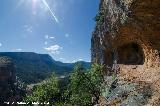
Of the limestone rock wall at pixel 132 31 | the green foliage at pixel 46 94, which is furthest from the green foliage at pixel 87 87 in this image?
the green foliage at pixel 46 94

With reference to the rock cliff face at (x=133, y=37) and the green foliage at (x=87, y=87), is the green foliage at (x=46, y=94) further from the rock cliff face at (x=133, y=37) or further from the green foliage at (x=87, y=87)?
the rock cliff face at (x=133, y=37)

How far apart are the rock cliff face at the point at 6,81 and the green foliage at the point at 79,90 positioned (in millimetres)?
41425

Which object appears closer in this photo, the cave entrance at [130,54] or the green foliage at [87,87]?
the cave entrance at [130,54]

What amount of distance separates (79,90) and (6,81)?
200 feet

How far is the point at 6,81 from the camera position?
104438 millimetres

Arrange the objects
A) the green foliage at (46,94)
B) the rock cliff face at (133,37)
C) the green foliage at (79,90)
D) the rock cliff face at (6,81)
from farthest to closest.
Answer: the rock cliff face at (6,81)
the green foliage at (46,94)
the green foliage at (79,90)
the rock cliff face at (133,37)

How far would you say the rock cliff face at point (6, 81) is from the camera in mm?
97500

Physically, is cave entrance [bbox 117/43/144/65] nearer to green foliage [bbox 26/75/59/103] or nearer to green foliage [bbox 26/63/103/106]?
green foliage [bbox 26/63/103/106]

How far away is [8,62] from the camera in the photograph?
113 m

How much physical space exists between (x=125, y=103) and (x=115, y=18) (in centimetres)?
1045

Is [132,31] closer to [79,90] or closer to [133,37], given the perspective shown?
[133,37]

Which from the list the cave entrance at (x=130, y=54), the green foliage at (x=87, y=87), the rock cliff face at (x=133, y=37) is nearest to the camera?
the rock cliff face at (x=133, y=37)

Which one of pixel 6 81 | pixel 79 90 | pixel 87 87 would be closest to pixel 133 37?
→ pixel 87 87

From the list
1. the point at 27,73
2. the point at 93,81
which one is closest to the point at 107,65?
the point at 93,81
